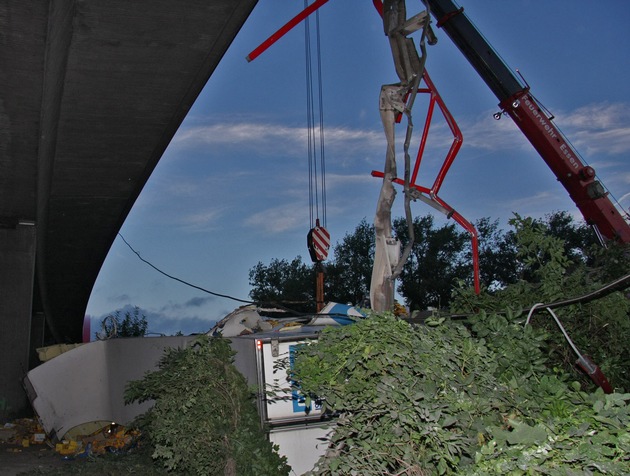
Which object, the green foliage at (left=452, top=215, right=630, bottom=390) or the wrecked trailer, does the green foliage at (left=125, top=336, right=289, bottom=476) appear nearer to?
the wrecked trailer

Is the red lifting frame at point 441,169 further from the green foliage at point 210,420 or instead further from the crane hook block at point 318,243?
the crane hook block at point 318,243

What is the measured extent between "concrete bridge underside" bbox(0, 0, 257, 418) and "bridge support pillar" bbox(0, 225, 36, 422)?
0.03 metres

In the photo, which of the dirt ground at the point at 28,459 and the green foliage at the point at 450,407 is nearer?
the green foliage at the point at 450,407

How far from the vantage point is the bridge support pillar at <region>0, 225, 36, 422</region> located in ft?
58.0

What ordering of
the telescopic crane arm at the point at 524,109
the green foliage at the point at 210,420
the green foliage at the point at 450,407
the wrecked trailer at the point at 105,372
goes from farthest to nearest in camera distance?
the telescopic crane arm at the point at 524,109, the wrecked trailer at the point at 105,372, the green foliage at the point at 210,420, the green foliage at the point at 450,407

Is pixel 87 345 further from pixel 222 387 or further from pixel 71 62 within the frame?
pixel 222 387

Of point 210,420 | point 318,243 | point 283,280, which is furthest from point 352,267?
point 210,420

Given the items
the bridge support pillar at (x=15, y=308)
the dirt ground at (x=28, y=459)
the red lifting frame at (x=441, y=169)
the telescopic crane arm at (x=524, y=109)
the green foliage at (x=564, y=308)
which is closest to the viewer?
the green foliage at (x=564, y=308)

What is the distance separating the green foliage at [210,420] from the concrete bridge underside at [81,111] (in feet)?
17.5

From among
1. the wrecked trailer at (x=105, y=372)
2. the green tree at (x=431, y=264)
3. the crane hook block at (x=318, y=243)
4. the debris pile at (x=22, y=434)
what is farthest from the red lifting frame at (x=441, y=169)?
the green tree at (x=431, y=264)

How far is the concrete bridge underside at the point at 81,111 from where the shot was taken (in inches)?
395

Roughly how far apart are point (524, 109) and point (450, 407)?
508 inches

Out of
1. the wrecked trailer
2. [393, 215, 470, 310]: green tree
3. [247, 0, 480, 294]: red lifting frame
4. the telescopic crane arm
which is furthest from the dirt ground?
Answer: [393, 215, 470, 310]: green tree

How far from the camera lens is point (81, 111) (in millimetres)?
13047
